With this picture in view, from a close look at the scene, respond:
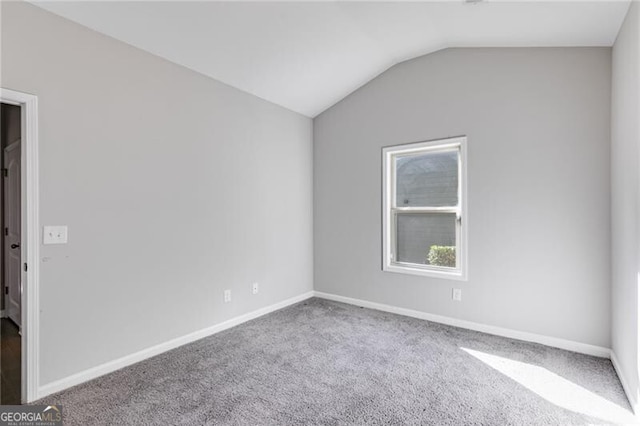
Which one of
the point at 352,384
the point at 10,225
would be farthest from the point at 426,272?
the point at 10,225

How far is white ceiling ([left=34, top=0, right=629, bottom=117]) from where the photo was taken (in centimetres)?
238

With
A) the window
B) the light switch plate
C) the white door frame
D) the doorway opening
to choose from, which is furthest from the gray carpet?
the doorway opening

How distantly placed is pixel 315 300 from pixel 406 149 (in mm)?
2310

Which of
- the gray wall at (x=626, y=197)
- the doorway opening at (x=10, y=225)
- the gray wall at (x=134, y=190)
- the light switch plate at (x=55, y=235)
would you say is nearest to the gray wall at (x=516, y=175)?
the gray wall at (x=626, y=197)

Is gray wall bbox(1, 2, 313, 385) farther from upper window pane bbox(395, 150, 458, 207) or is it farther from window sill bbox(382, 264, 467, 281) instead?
upper window pane bbox(395, 150, 458, 207)

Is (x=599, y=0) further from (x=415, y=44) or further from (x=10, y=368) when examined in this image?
(x=10, y=368)

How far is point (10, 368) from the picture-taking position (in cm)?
254

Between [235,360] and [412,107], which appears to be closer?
[235,360]

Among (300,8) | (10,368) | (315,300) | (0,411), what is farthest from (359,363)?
(300,8)

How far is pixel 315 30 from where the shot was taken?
115 inches

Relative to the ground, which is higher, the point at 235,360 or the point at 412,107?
the point at 412,107

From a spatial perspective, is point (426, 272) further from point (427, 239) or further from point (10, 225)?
point (10, 225)

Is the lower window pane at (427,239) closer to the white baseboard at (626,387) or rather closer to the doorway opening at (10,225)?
the white baseboard at (626,387)

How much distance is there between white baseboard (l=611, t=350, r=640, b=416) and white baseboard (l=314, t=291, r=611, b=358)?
0.54 ft
